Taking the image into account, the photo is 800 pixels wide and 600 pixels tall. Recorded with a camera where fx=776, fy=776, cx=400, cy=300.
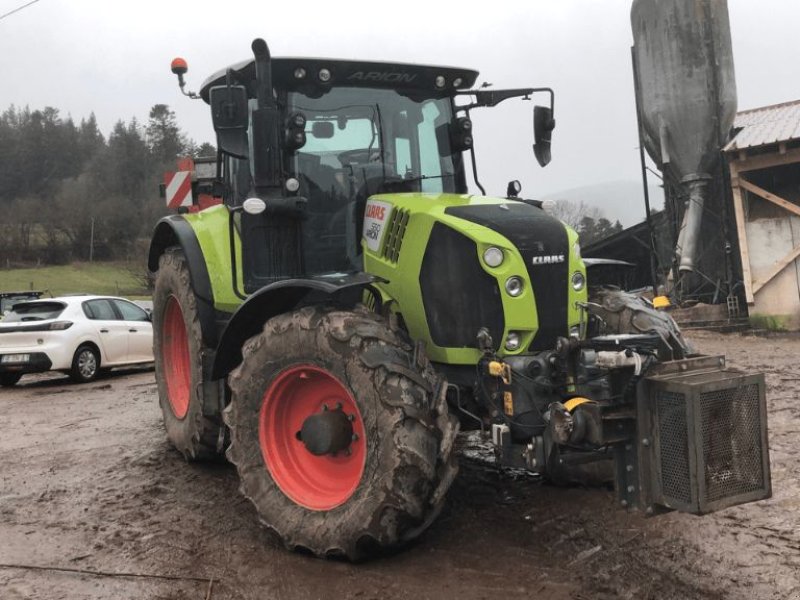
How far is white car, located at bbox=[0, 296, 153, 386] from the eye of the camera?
1207 cm

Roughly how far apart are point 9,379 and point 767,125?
1528 cm

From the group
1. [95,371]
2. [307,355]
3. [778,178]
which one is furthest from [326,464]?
[778,178]

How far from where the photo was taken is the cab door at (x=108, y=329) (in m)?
12.9

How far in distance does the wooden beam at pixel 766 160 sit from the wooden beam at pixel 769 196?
0.28m

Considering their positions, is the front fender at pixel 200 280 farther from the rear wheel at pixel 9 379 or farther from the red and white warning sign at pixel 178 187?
the rear wheel at pixel 9 379

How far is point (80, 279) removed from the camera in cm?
5231

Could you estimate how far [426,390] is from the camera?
3.71 metres

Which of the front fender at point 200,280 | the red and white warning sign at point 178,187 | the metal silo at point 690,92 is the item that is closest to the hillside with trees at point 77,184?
the metal silo at point 690,92

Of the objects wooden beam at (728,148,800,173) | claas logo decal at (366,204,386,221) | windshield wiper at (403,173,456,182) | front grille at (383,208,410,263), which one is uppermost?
wooden beam at (728,148,800,173)

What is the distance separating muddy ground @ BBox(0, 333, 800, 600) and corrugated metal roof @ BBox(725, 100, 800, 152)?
1046 cm

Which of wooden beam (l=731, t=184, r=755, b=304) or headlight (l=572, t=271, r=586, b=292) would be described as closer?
headlight (l=572, t=271, r=586, b=292)

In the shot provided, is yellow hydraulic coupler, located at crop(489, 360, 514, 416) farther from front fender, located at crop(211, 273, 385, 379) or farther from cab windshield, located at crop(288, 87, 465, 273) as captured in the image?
cab windshield, located at crop(288, 87, 465, 273)

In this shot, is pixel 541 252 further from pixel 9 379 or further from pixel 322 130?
pixel 9 379

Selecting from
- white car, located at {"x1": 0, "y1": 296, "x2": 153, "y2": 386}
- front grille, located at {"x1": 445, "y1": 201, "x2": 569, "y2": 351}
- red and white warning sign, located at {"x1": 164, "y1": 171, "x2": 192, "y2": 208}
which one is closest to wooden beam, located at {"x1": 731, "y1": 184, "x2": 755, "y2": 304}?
red and white warning sign, located at {"x1": 164, "y1": 171, "x2": 192, "y2": 208}
